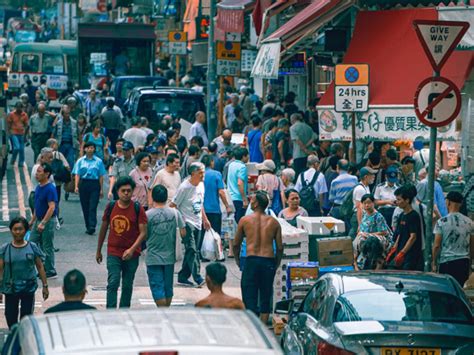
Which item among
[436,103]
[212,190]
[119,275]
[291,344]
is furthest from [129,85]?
[291,344]

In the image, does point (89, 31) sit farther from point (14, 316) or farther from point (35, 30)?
point (35, 30)

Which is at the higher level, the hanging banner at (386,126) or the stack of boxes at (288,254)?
the hanging banner at (386,126)

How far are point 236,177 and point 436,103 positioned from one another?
791 centimetres

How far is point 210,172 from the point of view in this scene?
1898cm

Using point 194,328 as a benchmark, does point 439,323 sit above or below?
below

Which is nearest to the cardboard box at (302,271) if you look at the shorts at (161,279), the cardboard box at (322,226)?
the cardboard box at (322,226)

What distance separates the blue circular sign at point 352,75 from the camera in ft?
60.8

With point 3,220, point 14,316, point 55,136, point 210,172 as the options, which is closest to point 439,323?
point 14,316

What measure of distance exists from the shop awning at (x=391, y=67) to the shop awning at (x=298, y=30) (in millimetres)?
1531

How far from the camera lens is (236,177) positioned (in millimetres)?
20562

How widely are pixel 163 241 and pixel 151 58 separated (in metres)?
37.3

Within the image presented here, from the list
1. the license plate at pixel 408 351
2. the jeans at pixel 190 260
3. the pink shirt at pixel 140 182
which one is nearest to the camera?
the license plate at pixel 408 351

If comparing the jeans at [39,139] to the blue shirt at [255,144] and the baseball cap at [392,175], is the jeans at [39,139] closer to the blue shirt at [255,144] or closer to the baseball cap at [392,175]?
the blue shirt at [255,144]

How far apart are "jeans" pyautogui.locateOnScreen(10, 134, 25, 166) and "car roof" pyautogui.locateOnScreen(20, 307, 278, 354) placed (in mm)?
26272
